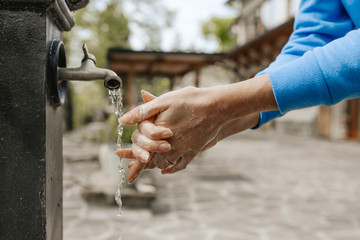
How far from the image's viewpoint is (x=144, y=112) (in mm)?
1206

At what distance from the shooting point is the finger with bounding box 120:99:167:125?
3.95 feet

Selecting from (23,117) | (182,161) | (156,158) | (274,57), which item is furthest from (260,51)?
(23,117)

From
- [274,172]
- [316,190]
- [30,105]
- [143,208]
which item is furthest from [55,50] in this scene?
[274,172]

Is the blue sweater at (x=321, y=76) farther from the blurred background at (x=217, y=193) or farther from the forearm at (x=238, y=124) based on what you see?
the blurred background at (x=217, y=193)

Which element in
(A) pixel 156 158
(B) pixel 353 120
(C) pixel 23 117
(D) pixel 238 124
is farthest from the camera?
(B) pixel 353 120

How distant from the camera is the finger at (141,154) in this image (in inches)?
45.6

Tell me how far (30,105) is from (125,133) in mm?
4194

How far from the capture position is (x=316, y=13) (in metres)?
1.58

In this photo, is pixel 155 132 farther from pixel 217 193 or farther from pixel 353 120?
pixel 353 120

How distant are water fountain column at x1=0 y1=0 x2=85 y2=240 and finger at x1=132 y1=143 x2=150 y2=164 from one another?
0.96ft

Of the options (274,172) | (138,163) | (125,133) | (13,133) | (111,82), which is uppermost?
(111,82)

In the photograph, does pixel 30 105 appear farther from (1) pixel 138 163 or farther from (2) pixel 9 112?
(1) pixel 138 163

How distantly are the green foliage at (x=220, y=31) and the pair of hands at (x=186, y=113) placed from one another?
38588 millimetres

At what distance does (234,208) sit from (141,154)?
13.0 feet
